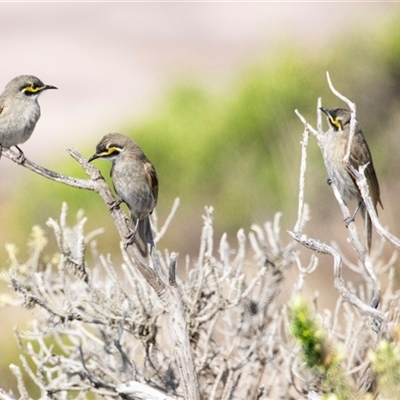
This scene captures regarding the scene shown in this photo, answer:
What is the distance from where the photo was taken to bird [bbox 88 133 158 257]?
3.10 m

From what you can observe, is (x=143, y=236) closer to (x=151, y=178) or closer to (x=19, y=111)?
(x=151, y=178)

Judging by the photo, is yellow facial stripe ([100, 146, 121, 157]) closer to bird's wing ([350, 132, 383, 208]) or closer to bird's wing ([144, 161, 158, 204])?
bird's wing ([144, 161, 158, 204])

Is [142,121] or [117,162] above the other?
[142,121]

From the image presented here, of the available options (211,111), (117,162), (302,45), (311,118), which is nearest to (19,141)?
(117,162)

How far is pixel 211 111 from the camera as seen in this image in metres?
6.74

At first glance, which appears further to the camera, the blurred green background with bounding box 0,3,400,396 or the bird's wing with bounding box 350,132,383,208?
the blurred green background with bounding box 0,3,400,396

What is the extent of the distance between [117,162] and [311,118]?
2.88 meters

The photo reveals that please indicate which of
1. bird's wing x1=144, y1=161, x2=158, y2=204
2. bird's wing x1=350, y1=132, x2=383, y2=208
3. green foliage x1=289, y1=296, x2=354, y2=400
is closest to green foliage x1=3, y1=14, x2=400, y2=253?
bird's wing x1=350, y1=132, x2=383, y2=208

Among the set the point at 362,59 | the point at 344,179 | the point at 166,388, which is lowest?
the point at 166,388

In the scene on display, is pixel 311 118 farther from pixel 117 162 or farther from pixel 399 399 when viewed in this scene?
pixel 399 399

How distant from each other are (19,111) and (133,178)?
922mm

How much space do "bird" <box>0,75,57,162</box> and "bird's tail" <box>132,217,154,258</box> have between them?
3.44 ft

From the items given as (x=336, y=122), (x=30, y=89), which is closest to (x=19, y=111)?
(x=30, y=89)

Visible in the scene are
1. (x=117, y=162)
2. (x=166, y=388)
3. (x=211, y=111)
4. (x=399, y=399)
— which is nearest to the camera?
(x=399, y=399)
